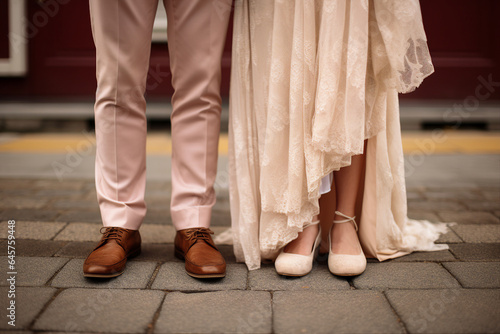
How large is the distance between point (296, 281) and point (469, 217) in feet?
3.34

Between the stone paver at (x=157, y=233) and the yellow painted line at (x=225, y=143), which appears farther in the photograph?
the yellow painted line at (x=225, y=143)

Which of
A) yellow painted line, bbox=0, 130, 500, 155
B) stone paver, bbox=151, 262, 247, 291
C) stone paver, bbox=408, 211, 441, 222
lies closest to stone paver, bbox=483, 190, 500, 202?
stone paver, bbox=408, 211, 441, 222

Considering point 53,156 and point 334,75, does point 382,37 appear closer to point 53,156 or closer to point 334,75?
point 334,75

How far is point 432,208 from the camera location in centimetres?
225

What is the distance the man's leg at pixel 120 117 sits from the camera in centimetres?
147

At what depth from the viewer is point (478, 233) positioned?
74.0 inches

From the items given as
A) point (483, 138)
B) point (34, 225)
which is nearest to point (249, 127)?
point (34, 225)

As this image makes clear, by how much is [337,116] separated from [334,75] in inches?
4.6

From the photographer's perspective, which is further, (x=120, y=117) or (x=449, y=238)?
(x=449, y=238)

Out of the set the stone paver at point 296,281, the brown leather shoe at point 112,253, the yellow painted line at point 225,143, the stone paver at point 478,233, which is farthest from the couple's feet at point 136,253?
the yellow painted line at point 225,143

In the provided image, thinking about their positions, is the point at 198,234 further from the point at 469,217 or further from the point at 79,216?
the point at 469,217

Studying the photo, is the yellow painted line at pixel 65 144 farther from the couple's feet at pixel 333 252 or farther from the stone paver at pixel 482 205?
the couple's feet at pixel 333 252

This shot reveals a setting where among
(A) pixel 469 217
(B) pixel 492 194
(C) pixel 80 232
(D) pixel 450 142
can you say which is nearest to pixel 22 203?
(C) pixel 80 232

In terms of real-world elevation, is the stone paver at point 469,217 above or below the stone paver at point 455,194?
above
